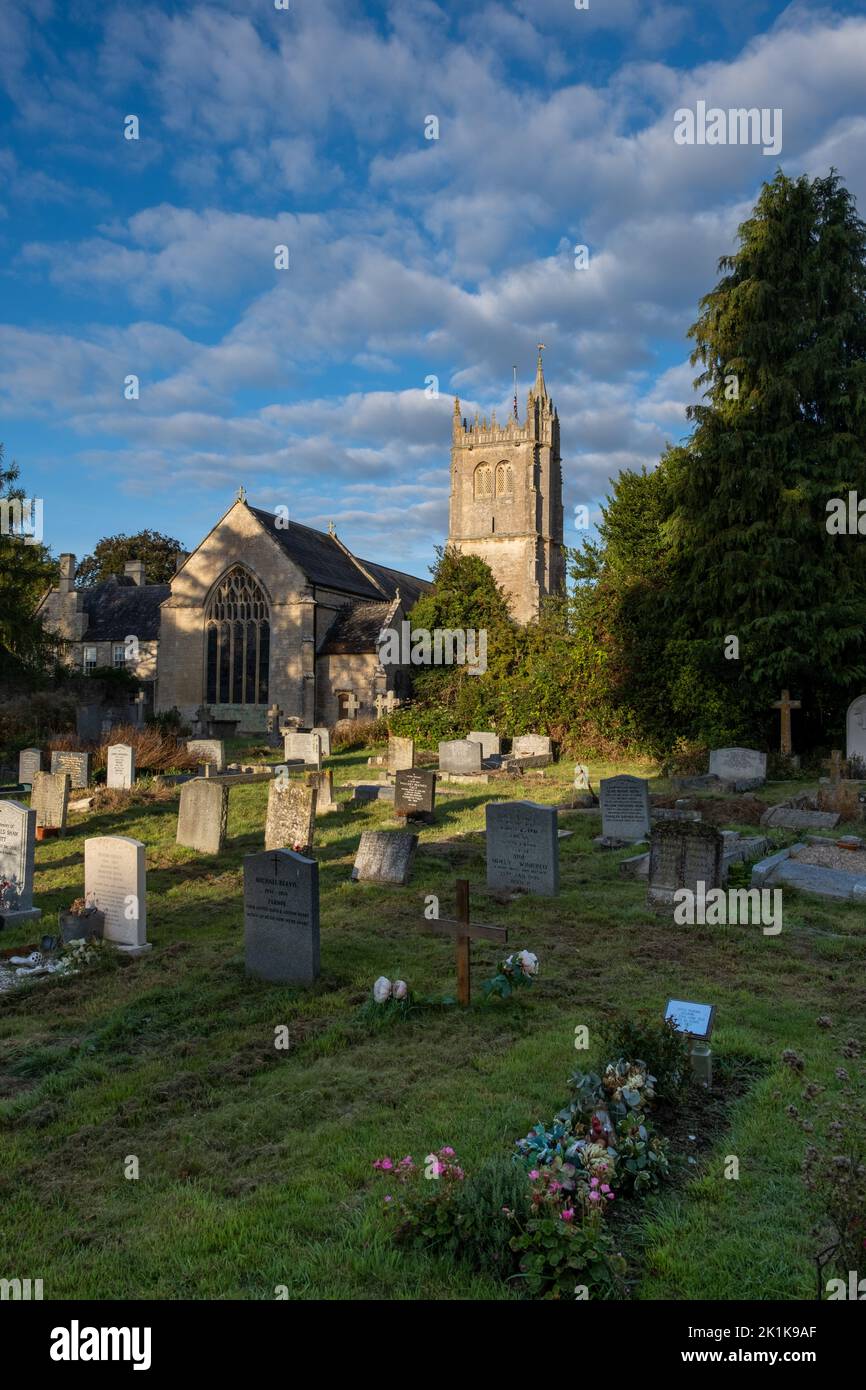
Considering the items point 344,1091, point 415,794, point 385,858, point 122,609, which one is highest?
point 122,609

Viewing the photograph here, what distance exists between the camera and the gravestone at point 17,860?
32.3 feet

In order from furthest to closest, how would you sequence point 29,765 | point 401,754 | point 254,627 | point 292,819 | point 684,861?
1. point 254,627
2. point 401,754
3. point 29,765
4. point 292,819
5. point 684,861

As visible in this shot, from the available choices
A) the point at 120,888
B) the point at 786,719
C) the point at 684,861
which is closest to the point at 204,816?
the point at 120,888

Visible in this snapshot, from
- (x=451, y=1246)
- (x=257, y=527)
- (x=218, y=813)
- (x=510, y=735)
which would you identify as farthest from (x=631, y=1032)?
(x=257, y=527)

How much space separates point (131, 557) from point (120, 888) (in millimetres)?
55470

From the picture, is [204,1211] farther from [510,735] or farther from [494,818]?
[510,735]

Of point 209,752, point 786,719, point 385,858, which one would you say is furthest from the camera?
point 209,752

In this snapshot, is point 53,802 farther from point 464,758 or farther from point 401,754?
point 464,758

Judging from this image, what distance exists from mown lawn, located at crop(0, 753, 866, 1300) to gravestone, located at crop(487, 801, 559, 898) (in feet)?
1.50

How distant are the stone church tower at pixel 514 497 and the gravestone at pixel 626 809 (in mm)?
38757

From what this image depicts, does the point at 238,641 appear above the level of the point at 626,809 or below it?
above

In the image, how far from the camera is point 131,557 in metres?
59.7

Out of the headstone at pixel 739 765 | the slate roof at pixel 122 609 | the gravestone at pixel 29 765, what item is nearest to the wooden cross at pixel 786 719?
the headstone at pixel 739 765

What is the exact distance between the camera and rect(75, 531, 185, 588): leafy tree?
59625 mm
